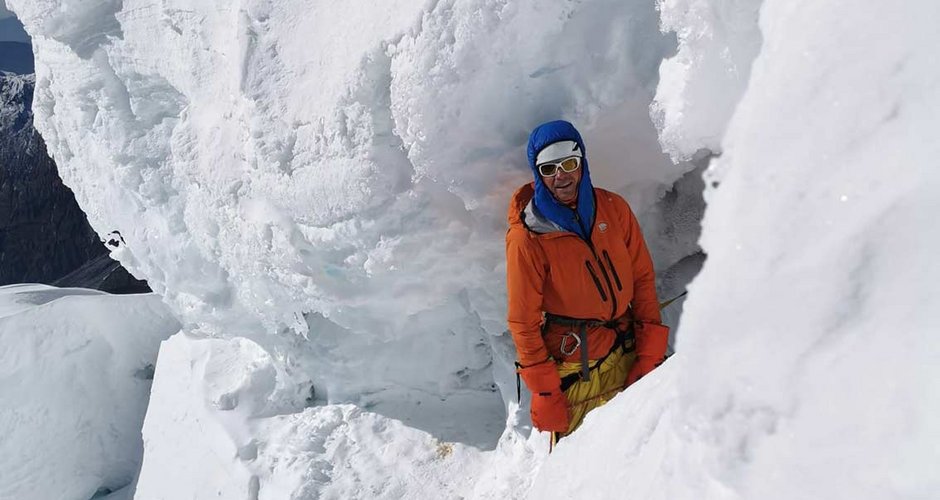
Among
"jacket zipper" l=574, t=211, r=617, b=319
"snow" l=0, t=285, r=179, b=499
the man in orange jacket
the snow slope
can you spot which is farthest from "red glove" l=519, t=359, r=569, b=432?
"snow" l=0, t=285, r=179, b=499

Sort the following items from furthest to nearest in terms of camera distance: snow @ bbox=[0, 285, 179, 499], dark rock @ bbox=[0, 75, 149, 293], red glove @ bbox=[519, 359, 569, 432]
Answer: dark rock @ bbox=[0, 75, 149, 293] < snow @ bbox=[0, 285, 179, 499] < red glove @ bbox=[519, 359, 569, 432]

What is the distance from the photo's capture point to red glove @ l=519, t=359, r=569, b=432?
228cm

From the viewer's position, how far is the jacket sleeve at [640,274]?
2.30 m

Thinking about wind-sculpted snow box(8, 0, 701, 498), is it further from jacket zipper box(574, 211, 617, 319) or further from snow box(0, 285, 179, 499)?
snow box(0, 285, 179, 499)

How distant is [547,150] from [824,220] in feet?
4.40

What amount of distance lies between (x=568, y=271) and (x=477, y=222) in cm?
49

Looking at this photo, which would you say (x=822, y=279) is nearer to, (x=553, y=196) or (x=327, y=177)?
(x=553, y=196)

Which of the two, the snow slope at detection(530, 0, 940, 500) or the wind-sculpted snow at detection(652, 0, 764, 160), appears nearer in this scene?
the snow slope at detection(530, 0, 940, 500)

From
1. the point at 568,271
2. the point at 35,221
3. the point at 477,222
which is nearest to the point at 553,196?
the point at 568,271

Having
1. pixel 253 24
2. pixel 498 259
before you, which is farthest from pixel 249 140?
pixel 498 259

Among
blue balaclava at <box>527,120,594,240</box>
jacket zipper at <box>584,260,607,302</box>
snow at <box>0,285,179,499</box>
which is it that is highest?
blue balaclava at <box>527,120,594,240</box>

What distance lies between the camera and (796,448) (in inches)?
28.5

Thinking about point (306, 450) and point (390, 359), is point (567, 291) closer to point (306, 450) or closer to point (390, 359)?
point (390, 359)

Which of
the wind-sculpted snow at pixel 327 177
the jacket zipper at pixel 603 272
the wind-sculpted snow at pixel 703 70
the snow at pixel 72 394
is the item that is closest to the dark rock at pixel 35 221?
the snow at pixel 72 394
